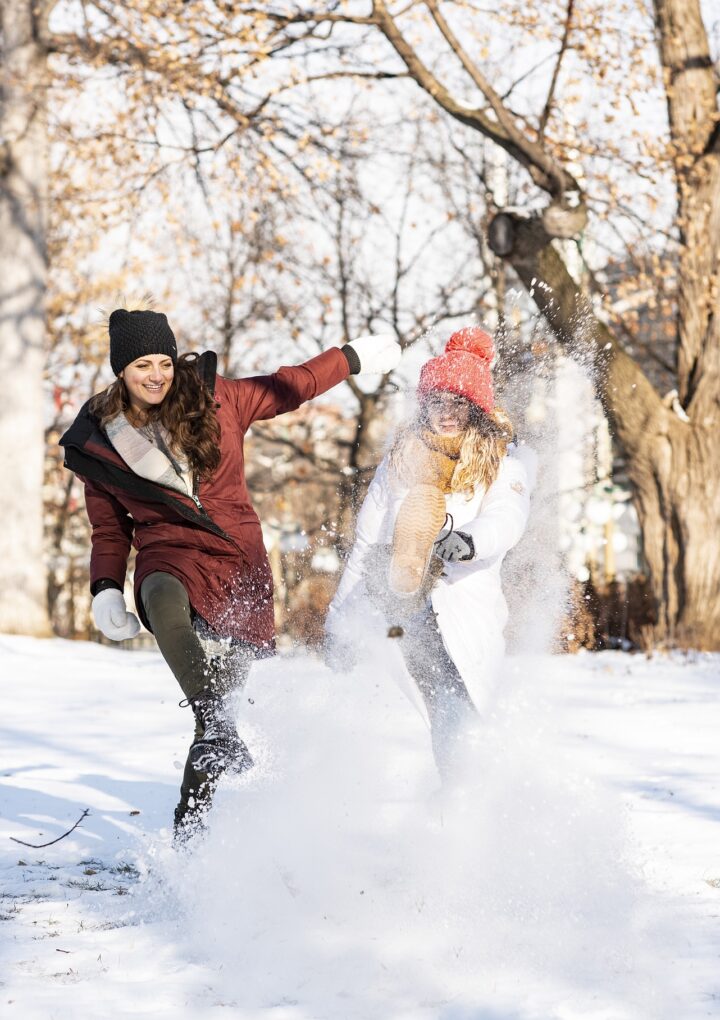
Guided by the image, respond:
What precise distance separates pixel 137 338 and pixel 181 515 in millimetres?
543

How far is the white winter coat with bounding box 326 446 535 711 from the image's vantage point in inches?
154

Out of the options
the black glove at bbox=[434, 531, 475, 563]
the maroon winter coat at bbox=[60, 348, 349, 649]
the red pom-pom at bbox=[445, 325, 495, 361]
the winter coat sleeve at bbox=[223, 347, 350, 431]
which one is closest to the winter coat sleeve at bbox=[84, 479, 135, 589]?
the maroon winter coat at bbox=[60, 348, 349, 649]

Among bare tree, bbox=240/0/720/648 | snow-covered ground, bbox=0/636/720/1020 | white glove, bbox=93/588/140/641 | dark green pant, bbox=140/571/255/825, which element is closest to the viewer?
snow-covered ground, bbox=0/636/720/1020

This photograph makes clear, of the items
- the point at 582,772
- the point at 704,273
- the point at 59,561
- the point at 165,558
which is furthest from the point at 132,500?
the point at 59,561

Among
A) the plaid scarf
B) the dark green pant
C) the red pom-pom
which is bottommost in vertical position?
the dark green pant

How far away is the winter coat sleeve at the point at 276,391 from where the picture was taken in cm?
396

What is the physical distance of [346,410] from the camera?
79.8ft

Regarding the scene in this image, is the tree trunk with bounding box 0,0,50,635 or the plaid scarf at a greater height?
the tree trunk with bounding box 0,0,50,635

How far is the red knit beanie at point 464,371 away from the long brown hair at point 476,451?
2.2 inches

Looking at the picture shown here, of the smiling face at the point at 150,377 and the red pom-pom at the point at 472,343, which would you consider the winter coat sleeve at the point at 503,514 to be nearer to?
the red pom-pom at the point at 472,343

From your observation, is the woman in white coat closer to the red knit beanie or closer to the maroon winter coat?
the red knit beanie

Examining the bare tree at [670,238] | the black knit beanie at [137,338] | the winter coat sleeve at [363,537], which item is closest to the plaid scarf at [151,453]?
the black knit beanie at [137,338]

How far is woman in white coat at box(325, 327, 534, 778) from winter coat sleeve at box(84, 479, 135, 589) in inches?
28.5

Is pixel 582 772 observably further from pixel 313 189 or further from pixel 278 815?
pixel 313 189
